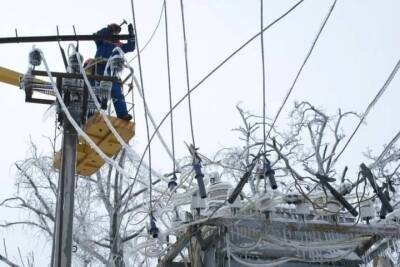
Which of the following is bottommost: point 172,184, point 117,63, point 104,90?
point 172,184

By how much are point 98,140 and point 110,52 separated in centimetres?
172

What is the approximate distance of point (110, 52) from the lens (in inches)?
403

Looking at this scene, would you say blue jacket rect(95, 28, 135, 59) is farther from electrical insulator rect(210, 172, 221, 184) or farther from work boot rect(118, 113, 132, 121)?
electrical insulator rect(210, 172, 221, 184)

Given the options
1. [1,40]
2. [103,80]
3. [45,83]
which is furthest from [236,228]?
[1,40]

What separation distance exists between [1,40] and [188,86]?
455 cm

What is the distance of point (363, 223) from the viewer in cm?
567

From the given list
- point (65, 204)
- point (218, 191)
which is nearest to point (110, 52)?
point (65, 204)

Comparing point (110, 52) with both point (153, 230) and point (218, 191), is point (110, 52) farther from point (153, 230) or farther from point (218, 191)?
point (153, 230)

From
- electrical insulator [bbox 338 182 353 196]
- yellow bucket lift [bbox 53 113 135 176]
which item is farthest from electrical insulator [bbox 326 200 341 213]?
yellow bucket lift [bbox 53 113 135 176]

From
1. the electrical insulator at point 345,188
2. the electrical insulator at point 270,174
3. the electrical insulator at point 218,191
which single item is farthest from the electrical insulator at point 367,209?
the electrical insulator at point 218,191

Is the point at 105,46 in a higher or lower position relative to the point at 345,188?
higher

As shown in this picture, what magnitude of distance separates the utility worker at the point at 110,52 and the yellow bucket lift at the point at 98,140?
22cm

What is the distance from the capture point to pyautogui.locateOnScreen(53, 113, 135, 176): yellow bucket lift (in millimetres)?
9148

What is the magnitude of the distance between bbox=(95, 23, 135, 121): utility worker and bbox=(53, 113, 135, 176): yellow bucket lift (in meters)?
0.22
